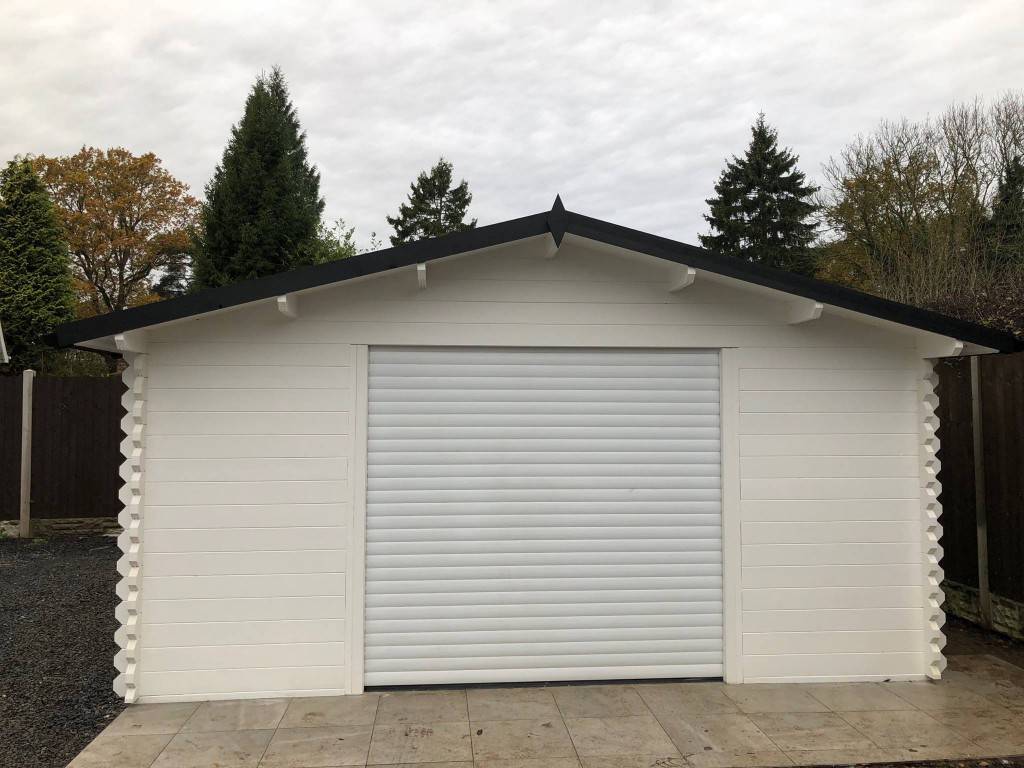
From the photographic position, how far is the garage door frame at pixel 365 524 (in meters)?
4.48

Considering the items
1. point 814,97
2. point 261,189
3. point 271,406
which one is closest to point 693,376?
point 271,406

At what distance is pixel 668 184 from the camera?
24.2m

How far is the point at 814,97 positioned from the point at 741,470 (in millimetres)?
11833

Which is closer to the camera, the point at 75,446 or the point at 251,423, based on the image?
the point at 251,423

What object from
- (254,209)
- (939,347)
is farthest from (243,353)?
(254,209)

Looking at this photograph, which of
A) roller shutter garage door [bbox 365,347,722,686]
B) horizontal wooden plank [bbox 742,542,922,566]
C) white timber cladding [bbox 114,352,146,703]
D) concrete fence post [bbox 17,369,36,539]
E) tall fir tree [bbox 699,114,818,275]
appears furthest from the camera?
tall fir tree [bbox 699,114,818,275]

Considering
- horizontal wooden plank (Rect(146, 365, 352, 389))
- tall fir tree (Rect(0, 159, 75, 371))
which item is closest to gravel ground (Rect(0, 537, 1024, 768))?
horizontal wooden plank (Rect(146, 365, 352, 389))

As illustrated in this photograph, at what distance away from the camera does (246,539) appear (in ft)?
14.5

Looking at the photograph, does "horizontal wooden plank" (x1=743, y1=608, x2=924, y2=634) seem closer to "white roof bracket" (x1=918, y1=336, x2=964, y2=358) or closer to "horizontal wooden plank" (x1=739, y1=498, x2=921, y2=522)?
"horizontal wooden plank" (x1=739, y1=498, x2=921, y2=522)

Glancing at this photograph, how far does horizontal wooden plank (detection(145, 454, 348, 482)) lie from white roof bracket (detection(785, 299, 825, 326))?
329 centimetres

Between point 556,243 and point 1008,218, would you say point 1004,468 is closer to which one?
point 556,243

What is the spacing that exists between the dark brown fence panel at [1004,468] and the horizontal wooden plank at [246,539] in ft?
17.1

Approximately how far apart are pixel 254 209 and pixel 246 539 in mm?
11855

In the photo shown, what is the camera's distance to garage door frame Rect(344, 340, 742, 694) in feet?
14.7
